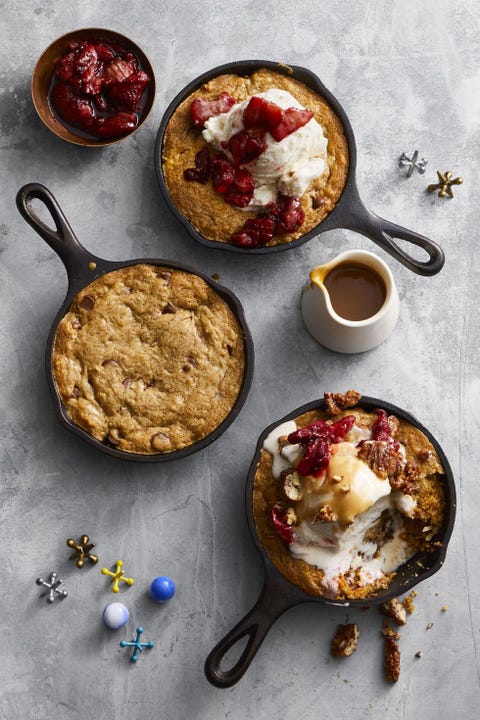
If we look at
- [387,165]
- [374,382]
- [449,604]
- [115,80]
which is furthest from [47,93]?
[449,604]

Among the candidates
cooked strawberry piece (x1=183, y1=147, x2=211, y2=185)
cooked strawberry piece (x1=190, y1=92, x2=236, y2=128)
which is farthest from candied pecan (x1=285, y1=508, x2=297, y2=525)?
cooked strawberry piece (x1=190, y1=92, x2=236, y2=128)

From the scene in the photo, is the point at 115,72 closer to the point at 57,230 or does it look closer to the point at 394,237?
the point at 57,230

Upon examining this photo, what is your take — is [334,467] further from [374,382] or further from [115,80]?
[115,80]

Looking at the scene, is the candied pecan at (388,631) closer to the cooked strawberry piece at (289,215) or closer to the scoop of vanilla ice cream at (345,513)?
the scoop of vanilla ice cream at (345,513)

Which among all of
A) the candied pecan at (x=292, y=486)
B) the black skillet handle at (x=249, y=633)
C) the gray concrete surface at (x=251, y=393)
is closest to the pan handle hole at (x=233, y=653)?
the gray concrete surface at (x=251, y=393)

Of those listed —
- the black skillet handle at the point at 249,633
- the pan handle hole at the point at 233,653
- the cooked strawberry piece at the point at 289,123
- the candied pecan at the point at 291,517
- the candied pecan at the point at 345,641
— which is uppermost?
the cooked strawberry piece at the point at 289,123

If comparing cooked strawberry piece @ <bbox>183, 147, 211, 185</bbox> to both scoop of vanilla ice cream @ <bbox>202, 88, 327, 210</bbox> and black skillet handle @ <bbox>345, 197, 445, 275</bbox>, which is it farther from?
black skillet handle @ <bbox>345, 197, 445, 275</bbox>
